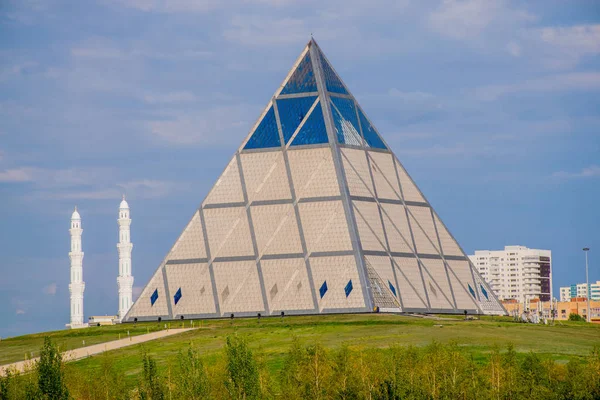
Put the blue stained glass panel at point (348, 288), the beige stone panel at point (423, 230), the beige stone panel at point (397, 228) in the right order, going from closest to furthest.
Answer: the blue stained glass panel at point (348, 288) → the beige stone panel at point (397, 228) → the beige stone panel at point (423, 230)

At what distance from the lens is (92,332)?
109 m

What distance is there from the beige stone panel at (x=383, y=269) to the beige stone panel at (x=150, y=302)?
19.2 meters

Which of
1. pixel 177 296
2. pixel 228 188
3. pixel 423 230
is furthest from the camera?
pixel 423 230

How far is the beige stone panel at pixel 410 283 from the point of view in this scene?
4161 inches

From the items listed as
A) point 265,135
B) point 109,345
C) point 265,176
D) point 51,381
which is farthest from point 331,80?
point 51,381

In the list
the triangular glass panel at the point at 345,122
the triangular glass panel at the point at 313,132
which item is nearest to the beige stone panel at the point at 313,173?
the triangular glass panel at the point at 313,132

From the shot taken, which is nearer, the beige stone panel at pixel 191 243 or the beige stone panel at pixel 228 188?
the beige stone panel at pixel 191 243

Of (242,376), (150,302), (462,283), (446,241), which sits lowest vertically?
(242,376)

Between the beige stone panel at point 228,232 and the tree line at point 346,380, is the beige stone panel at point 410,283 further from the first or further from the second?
the tree line at point 346,380

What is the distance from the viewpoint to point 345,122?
373 feet

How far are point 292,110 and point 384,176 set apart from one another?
35.6ft

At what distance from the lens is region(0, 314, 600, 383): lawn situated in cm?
8375

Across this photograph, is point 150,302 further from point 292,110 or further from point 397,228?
point 397,228

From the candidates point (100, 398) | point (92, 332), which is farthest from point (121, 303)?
point (100, 398)
